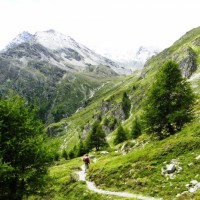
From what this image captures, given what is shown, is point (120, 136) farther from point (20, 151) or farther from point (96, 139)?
point (20, 151)

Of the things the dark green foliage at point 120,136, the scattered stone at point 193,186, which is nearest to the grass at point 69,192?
the scattered stone at point 193,186

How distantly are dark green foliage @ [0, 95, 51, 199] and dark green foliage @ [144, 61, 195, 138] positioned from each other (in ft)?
65.0

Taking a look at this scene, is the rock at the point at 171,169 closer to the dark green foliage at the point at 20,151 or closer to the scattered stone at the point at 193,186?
the scattered stone at the point at 193,186

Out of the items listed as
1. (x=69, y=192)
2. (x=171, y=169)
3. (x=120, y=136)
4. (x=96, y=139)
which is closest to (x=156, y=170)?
(x=171, y=169)

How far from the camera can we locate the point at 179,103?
1873 inches

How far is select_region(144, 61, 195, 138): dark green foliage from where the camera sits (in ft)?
156

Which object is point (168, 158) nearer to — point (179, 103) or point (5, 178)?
point (179, 103)

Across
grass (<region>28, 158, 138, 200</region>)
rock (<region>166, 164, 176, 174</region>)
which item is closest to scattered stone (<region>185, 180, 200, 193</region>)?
rock (<region>166, 164, 176, 174</region>)

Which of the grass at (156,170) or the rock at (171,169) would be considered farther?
the rock at (171,169)

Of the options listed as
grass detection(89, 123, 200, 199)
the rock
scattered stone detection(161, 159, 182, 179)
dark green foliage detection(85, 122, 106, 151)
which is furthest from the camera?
dark green foliage detection(85, 122, 106, 151)

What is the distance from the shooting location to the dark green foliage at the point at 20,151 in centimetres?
3111

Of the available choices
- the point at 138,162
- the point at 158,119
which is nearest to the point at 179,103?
the point at 158,119

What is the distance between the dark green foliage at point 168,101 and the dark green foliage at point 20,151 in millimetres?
19805

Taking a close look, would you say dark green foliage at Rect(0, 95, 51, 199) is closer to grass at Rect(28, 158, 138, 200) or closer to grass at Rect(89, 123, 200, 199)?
grass at Rect(28, 158, 138, 200)
